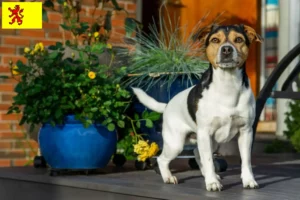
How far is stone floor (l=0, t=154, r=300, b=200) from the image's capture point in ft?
13.9

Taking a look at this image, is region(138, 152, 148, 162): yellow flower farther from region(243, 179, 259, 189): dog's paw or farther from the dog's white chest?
region(243, 179, 259, 189): dog's paw

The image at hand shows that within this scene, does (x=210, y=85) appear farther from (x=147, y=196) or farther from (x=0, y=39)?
(x=0, y=39)

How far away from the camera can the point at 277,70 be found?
570 centimetres

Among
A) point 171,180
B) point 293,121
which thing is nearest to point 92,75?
point 171,180

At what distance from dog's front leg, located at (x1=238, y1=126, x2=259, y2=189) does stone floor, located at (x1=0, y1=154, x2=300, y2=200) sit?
0.24 feet

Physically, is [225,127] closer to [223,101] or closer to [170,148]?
[223,101]

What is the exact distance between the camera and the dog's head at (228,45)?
4.21 m

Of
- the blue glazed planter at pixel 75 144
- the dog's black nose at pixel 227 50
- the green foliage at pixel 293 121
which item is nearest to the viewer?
the dog's black nose at pixel 227 50

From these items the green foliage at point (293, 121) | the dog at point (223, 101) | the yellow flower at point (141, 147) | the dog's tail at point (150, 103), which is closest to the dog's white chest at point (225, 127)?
the dog at point (223, 101)

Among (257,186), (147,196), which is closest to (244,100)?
(257,186)

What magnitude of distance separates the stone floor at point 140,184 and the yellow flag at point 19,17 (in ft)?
4.95

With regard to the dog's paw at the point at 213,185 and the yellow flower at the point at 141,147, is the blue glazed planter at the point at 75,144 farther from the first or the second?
the dog's paw at the point at 213,185

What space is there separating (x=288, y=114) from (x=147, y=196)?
3751 millimetres

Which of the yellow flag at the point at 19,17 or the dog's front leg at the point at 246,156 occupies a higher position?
the yellow flag at the point at 19,17
